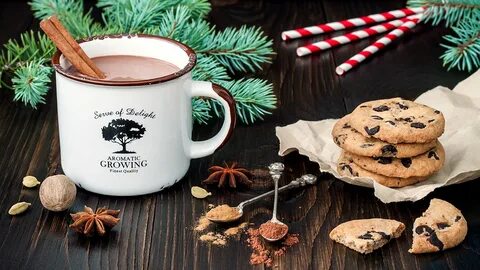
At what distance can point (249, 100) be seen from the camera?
1.51 metres

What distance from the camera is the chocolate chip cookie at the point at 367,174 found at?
4.17ft

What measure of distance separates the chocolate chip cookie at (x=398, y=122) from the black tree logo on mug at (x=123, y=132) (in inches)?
11.7

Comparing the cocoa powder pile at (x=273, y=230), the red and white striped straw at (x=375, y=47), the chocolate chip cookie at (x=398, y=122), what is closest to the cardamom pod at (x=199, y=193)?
the cocoa powder pile at (x=273, y=230)

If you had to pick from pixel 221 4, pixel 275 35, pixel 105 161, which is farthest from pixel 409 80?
pixel 105 161

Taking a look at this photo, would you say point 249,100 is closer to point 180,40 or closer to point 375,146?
point 180,40

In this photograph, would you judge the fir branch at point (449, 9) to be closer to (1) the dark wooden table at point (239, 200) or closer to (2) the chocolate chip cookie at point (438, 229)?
(1) the dark wooden table at point (239, 200)

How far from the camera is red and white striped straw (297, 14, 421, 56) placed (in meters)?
1.81

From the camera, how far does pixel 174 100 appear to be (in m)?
1.23

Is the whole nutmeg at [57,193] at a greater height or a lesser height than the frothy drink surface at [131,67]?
lesser

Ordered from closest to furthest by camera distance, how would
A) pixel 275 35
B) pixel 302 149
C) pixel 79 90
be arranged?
pixel 79 90, pixel 302 149, pixel 275 35

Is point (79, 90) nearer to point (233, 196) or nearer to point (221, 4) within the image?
point (233, 196)

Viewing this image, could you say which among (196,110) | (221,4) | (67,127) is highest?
(67,127)

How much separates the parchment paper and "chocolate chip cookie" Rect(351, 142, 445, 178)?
21mm

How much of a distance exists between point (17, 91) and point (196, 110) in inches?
11.6
